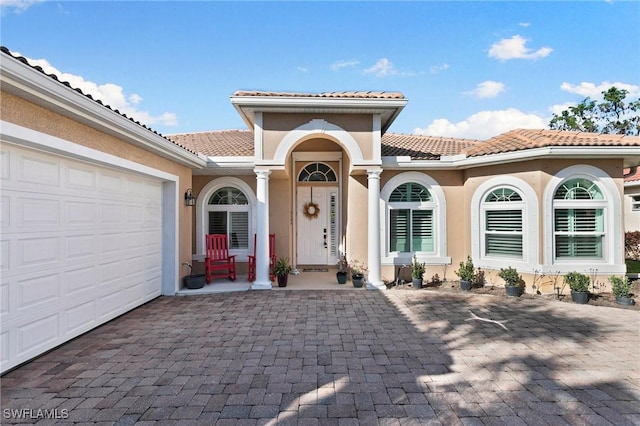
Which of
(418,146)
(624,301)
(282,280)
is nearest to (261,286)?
(282,280)

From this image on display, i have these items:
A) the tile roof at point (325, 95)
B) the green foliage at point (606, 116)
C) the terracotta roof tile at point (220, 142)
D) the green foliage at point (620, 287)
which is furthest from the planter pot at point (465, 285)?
the green foliage at point (606, 116)

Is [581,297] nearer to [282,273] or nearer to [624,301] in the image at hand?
[624,301]

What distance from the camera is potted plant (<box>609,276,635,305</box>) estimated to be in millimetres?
6480

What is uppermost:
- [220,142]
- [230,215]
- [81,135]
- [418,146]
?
[220,142]

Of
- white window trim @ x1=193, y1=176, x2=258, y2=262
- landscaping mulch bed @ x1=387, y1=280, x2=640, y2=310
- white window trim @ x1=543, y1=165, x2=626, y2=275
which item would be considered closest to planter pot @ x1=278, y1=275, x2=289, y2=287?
white window trim @ x1=193, y1=176, x2=258, y2=262

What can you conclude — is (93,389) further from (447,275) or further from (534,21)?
(534,21)

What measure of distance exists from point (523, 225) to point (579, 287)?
5.76 ft

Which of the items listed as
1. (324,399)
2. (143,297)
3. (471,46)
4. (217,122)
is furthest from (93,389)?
(217,122)

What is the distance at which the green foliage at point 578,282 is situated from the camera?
672 cm

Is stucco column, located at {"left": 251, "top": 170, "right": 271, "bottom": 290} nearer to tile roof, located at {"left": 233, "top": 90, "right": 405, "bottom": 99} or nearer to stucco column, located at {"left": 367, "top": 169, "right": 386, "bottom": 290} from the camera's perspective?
tile roof, located at {"left": 233, "top": 90, "right": 405, "bottom": 99}

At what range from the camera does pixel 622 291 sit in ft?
21.5

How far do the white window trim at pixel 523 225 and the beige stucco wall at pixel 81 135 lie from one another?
26.5ft

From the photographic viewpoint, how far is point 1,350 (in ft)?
11.7

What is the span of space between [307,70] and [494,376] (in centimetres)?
938
